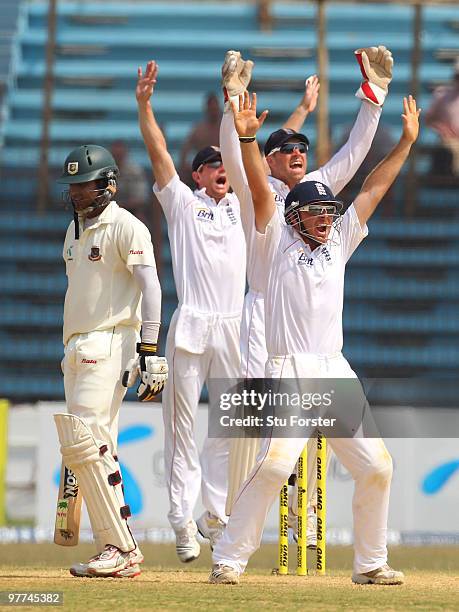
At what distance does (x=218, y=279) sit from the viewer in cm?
725

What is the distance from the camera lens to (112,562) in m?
6.06

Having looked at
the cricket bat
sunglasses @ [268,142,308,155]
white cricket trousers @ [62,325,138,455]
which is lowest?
the cricket bat

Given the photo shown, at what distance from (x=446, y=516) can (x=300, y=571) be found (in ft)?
12.2

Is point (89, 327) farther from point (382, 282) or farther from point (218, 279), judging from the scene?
point (382, 282)

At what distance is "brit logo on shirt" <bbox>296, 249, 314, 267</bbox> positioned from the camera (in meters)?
5.75

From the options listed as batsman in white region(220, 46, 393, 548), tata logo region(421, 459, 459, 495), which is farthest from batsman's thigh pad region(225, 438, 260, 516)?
tata logo region(421, 459, 459, 495)

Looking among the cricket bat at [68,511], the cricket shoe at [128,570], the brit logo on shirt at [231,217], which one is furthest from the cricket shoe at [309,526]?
the brit logo on shirt at [231,217]

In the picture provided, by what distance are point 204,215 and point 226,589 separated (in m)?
2.28

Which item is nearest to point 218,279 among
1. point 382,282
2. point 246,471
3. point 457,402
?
point 246,471

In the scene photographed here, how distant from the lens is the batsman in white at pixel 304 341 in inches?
219

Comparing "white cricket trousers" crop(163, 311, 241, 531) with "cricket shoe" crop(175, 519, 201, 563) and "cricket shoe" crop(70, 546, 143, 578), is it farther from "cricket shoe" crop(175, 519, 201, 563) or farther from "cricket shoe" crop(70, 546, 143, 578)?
"cricket shoe" crop(70, 546, 143, 578)

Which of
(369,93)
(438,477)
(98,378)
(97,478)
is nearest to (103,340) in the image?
(98,378)

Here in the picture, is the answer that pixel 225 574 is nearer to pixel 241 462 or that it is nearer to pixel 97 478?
pixel 97 478

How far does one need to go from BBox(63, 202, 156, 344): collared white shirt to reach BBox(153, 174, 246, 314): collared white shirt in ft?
3.06
